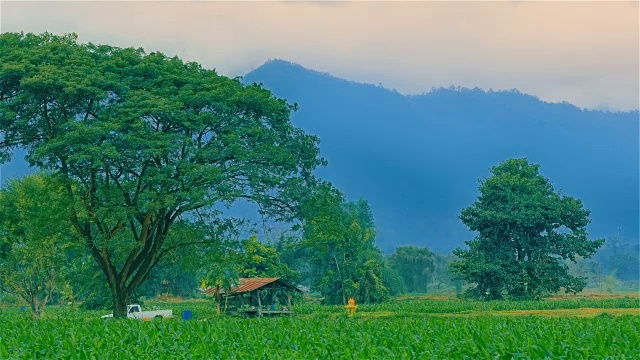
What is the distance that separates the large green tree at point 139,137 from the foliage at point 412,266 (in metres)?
93.0

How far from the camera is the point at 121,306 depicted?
36.8 meters

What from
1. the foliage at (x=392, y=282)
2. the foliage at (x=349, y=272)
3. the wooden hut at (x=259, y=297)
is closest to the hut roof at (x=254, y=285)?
the wooden hut at (x=259, y=297)

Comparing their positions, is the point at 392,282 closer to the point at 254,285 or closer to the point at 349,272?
the point at 349,272

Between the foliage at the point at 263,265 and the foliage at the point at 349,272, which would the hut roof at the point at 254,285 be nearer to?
the foliage at the point at 263,265

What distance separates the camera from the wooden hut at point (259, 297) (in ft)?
187

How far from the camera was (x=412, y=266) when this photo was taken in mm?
129500

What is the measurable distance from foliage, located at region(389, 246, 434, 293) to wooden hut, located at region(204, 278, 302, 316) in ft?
222

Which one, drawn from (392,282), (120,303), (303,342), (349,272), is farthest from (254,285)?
(392,282)

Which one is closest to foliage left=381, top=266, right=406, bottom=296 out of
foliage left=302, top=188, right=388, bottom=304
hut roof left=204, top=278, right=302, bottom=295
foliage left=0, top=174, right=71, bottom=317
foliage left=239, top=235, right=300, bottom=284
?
foliage left=302, top=188, right=388, bottom=304

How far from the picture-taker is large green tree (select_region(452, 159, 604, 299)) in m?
68.9

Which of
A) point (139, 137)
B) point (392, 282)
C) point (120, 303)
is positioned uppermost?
point (139, 137)

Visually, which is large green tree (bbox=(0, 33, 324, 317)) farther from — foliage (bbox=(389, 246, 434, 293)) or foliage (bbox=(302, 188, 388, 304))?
foliage (bbox=(389, 246, 434, 293))

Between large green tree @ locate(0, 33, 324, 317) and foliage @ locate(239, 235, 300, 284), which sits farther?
foliage @ locate(239, 235, 300, 284)

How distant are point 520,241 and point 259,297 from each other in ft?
82.0
